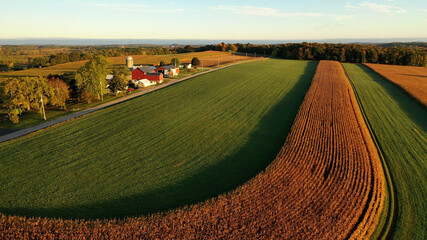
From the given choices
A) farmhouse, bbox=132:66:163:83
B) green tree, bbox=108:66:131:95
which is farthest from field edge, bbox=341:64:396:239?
farmhouse, bbox=132:66:163:83

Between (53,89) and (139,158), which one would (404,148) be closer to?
(139,158)

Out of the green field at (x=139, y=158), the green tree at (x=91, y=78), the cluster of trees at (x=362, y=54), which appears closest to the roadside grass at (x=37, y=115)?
the green tree at (x=91, y=78)

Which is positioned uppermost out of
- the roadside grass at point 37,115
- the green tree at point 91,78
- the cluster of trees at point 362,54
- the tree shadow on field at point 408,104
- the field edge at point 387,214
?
the cluster of trees at point 362,54

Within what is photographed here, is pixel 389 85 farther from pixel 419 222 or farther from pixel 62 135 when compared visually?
pixel 62 135

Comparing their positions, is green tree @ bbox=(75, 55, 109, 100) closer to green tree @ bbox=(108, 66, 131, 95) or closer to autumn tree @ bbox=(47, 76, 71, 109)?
green tree @ bbox=(108, 66, 131, 95)

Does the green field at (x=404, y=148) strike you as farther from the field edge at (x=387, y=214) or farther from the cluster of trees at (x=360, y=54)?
the cluster of trees at (x=360, y=54)

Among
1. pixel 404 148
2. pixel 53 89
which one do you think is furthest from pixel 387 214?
pixel 53 89

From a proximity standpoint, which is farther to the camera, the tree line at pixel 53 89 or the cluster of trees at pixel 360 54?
the cluster of trees at pixel 360 54
